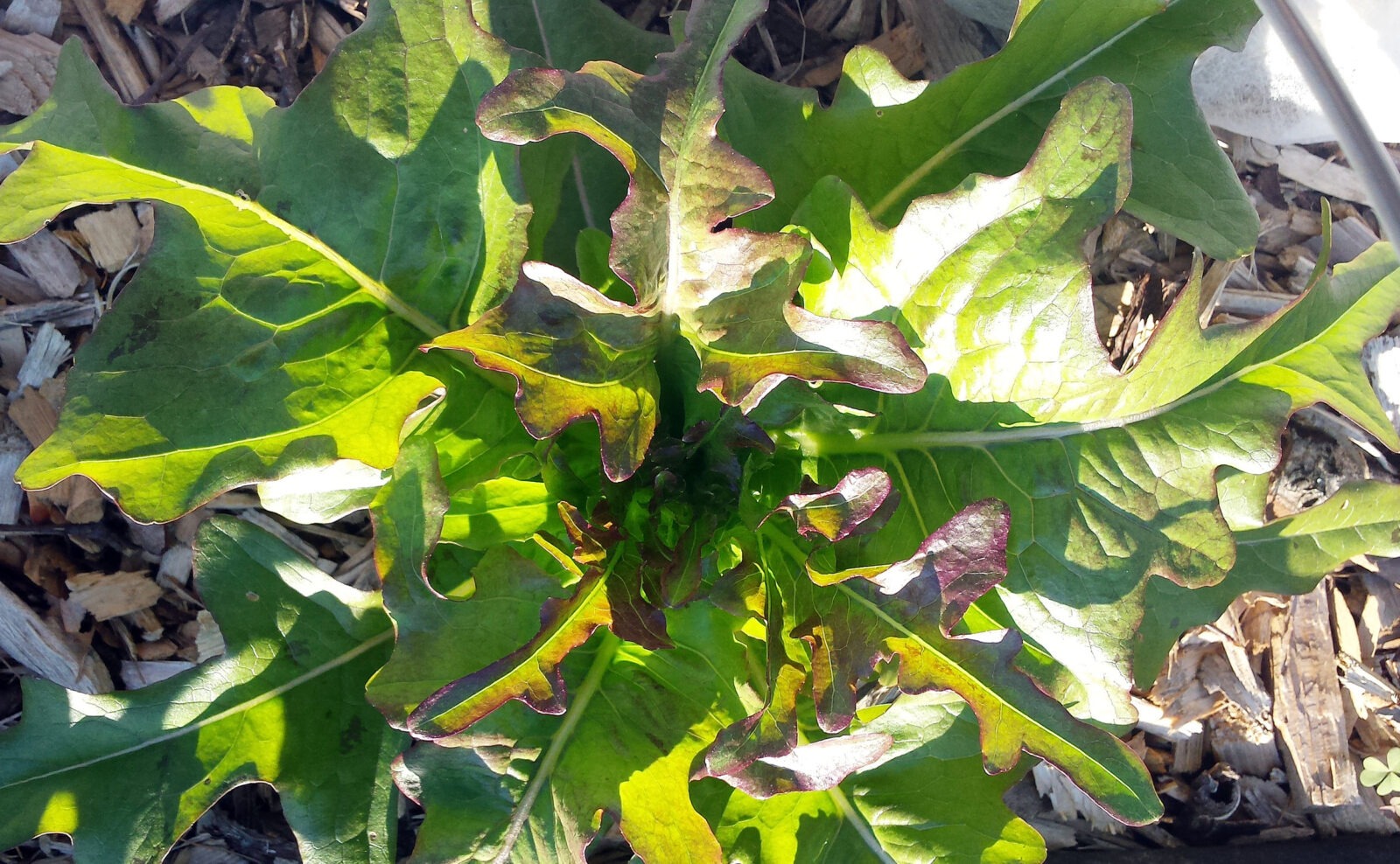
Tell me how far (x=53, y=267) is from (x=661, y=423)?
67.0 inches

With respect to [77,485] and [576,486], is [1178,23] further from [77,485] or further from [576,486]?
[77,485]

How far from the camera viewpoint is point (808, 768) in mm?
1471

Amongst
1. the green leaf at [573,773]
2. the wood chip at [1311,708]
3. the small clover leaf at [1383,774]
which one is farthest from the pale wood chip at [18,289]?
the small clover leaf at [1383,774]

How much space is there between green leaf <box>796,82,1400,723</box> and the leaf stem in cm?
53

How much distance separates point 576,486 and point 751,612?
427 millimetres

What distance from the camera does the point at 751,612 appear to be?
5.81ft

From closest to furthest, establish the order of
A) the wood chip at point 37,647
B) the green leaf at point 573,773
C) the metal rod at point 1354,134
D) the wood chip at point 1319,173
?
the metal rod at point 1354,134 → the green leaf at point 573,773 → the wood chip at point 37,647 → the wood chip at point 1319,173

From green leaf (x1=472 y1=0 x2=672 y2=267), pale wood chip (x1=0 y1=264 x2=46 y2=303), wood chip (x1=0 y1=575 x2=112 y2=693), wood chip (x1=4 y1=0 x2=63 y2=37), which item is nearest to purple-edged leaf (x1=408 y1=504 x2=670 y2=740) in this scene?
green leaf (x1=472 y1=0 x2=672 y2=267)

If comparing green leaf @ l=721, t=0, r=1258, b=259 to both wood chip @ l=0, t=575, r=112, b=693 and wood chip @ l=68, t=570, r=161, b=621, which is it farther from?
wood chip @ l=0, t=575, r=112, b=693

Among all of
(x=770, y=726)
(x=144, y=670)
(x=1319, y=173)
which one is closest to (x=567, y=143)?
(x=770, y=726)

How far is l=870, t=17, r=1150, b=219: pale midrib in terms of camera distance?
192 cm

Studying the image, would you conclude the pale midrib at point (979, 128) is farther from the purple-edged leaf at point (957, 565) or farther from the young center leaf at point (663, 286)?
the purple-edged leaf at point (957, 565)

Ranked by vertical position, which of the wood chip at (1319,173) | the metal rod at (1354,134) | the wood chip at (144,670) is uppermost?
the metal rod at (1354,134)

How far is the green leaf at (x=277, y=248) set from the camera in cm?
156
